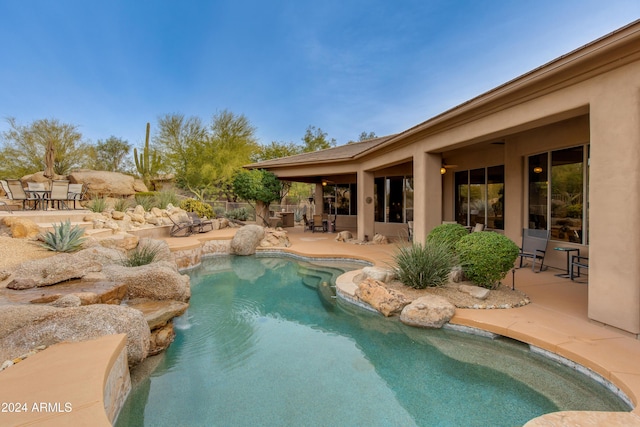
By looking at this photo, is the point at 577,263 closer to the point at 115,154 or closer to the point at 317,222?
the point at 317,222

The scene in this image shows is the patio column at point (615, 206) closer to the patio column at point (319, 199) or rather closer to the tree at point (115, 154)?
the patio column at point (319, 199)

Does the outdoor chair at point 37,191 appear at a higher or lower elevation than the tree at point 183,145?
lower

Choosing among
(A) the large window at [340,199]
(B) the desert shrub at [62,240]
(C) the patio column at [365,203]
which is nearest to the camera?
(B) the desert shrub at [62,240]

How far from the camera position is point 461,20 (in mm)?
12328

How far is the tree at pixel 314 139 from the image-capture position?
3253cm

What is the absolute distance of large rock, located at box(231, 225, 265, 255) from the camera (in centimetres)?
1074

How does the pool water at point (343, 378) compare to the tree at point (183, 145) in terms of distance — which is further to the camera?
the tree at point (183, 145)

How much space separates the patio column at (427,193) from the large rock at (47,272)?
22.5 ft

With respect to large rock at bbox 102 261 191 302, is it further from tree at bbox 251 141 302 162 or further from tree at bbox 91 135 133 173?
tree at bbox 91 135 133 173

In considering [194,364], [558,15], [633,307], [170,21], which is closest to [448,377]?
[633,307]

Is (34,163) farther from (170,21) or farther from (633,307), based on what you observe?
(633,307)

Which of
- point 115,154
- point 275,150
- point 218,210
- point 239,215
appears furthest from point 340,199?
point 115,154

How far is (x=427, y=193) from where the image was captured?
7.40 meters

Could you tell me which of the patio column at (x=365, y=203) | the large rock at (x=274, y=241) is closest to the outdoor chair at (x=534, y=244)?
the patio column at (x=365, y=203)
